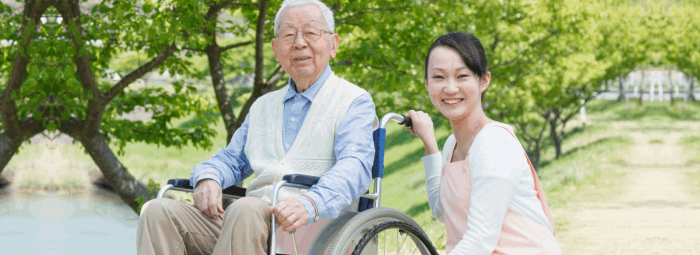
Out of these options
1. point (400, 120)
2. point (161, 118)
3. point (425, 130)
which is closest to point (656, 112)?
point (161, 118)

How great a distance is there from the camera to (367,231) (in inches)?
95.5

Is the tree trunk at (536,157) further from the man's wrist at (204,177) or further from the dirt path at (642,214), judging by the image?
the man's wrist at (204,177)

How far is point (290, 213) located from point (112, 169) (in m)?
5.87

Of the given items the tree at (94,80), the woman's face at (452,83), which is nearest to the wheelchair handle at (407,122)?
the woman's face at (452,83)

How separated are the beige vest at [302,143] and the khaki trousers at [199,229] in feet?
0.91

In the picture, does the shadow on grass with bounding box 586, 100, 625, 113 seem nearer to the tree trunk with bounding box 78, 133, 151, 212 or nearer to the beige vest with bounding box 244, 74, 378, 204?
the tree trunk with bounding box 78, 133, 151, 212

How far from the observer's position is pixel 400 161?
2589 centimetres

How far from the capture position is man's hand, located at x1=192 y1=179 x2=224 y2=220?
2.52m

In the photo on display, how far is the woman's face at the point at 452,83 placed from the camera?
6.85 feet

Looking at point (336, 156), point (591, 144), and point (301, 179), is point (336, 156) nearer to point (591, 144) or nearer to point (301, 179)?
point (301, 179)

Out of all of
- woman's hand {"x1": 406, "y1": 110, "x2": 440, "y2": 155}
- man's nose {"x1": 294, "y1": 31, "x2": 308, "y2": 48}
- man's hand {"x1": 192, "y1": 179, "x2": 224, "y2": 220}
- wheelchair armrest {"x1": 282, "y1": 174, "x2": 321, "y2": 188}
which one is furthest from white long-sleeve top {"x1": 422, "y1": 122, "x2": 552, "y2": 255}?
man's hand {"x1": 192, "y1": 179, "x2": 224, "y2": 220}

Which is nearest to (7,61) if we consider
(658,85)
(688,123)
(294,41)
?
(294,41)

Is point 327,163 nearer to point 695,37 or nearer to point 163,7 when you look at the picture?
point 163,7

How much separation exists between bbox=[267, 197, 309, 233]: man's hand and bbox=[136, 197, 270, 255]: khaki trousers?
0.07 metres
